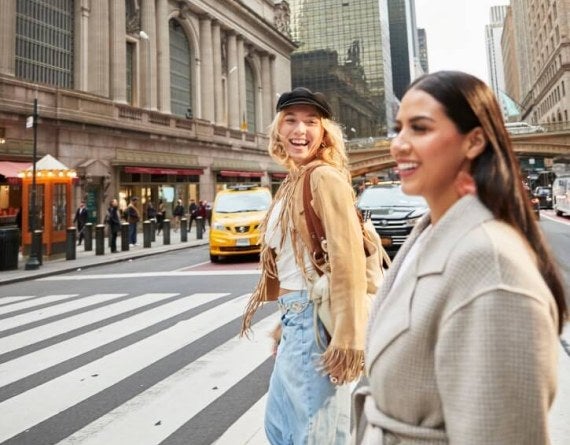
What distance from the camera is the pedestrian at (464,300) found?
0.88m

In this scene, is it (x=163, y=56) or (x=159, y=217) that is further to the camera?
(x=163, y=56)

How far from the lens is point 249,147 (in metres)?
40.9

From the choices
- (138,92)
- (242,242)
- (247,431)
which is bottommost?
(247,431)

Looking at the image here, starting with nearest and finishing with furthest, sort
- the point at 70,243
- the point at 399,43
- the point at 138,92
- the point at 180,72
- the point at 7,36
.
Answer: the point at 70,243
the point at 7,36
the point at 138,92
the point at 180,72
the point at 399,43

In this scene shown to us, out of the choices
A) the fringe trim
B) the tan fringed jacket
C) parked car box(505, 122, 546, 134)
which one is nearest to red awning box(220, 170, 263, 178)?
parked car box(505, 122, 546, 134)

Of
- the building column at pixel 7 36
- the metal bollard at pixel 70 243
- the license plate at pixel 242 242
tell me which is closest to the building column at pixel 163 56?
the building column at pixel 7 36

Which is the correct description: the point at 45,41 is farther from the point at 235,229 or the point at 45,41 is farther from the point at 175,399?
the point at 175,399

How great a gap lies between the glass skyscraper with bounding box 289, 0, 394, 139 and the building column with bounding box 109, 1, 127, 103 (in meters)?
73.3

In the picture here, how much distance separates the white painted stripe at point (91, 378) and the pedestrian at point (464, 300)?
10.8 ft

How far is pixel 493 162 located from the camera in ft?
3.54

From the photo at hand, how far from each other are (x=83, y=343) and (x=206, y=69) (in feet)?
114

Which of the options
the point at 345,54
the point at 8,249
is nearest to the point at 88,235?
the point at 8,249

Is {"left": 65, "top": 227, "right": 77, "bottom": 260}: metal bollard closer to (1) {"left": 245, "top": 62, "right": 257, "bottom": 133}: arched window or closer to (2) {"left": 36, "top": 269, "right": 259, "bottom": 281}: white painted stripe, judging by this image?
(2) {"left": 36, "top": 269, "right": 259, "bottom": 281}: white painted stripe

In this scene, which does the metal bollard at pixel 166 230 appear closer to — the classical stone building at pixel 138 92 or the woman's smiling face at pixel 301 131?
the classical stone building at pixel 138 92
